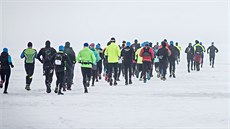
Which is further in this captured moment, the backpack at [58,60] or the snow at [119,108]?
the backpack at [58,60]

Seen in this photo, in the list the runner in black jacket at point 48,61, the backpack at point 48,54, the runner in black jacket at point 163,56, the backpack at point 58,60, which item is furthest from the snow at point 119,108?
the runner in black jacket at point 163,56

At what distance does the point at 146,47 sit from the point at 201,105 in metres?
8.76

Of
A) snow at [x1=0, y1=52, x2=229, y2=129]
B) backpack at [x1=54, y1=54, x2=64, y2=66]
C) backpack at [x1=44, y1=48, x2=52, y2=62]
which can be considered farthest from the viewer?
backpack at [x1=44, y1=48, x2=52, y2=62]

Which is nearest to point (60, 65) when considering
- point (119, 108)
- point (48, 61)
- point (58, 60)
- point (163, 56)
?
point (58, 60)

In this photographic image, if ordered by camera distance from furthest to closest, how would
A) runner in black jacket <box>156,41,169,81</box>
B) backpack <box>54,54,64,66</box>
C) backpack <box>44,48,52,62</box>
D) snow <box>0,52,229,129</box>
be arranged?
runner in black jacket <box>156,41,169,81</box> → backpack <box>44,48,52,62</box> → backpack <box>54,54,64,66</box> → snow <box>0,52,229,129</box>

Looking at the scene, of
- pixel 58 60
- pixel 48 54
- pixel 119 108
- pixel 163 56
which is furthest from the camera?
pixel 163 56

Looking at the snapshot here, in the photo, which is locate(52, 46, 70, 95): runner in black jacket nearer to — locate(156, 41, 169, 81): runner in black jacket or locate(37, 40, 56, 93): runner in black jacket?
locate(37, 40, 56, 93): runner in black jacket

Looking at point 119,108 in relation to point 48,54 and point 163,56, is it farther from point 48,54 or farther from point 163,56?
point 163,56

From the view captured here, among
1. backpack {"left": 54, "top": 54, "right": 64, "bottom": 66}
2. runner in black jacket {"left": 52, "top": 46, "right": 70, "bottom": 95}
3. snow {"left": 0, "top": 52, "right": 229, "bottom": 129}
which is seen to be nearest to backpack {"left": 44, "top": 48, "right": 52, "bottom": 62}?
runner in black jacket {"left": 52, "top": 46, "right": 70, "bottom": 95}

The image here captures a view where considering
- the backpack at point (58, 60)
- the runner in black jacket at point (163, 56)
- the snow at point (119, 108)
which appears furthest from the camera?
the runner in black jacket at point (163, 56)

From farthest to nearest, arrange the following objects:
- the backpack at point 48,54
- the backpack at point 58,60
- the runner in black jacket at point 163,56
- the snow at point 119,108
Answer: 1. the runner in black jacket at point 163,56
2. the backpack at point 48,54
3. the backpack at point 58,60
4. the snow at point 119,108

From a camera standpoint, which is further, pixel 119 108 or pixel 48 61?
pixel 48 61

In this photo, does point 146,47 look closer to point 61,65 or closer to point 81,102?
point 61,65

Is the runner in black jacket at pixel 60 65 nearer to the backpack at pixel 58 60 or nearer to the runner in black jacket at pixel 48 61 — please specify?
the backpack at pixel 58 60
